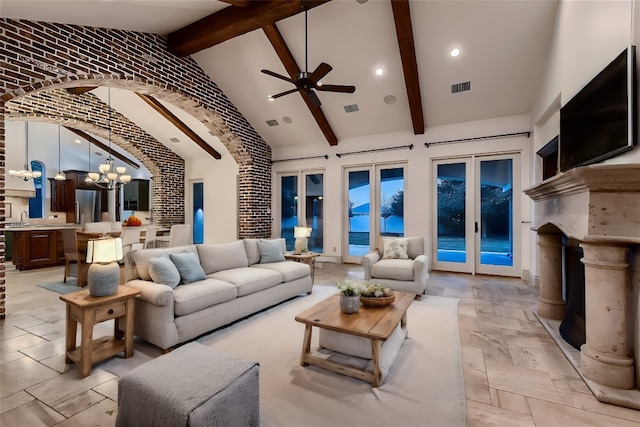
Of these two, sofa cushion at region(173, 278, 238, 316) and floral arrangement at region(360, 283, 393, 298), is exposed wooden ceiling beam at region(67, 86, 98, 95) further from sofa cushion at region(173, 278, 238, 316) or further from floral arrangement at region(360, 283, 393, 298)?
floral arrangement at region(360, 283, 393, 298)

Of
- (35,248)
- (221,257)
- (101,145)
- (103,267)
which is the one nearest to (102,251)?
(103,267)

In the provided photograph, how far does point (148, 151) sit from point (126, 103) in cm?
149

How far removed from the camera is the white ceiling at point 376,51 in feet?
13.3

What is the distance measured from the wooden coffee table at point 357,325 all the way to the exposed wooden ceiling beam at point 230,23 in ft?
12.6

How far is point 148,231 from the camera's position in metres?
6.54

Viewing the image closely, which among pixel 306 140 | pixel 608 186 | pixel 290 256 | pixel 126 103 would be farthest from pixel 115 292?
pixel 126 103

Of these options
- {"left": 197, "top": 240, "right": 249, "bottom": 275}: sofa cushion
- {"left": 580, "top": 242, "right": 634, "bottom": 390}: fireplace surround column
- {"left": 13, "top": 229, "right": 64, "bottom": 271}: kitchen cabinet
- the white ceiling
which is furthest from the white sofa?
{"left": 13, "top": 229, "right": 64, "bottom": 271}: kitchen cabinet

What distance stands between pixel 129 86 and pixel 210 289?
3740 millimetres

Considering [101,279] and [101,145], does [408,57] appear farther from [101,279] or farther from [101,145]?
[101,145]

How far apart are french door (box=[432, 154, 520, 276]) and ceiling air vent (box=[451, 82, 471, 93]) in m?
1.35

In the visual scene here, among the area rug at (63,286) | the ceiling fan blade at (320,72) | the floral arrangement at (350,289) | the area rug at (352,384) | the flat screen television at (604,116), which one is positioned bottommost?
the area rug at (352,384)

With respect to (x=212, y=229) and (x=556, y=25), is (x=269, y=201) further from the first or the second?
(x=556, y=25)

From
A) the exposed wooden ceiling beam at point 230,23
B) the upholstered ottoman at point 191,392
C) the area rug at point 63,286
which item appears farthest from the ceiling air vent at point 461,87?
the area rug at point 63,286

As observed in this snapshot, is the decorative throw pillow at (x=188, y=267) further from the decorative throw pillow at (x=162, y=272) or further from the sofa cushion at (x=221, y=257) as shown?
the sofa cushion at (x=221, y=257)
